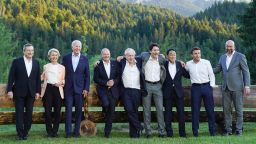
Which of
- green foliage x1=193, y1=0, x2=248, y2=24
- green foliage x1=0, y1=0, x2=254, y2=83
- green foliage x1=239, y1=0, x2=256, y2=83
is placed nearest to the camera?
green foliage x1=239, y1=0, x2=256, y2=83

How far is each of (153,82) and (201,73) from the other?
1.13m

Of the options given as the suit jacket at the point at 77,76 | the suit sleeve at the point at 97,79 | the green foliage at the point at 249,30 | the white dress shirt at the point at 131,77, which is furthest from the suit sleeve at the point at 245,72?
the green foliage at the point at 249,30

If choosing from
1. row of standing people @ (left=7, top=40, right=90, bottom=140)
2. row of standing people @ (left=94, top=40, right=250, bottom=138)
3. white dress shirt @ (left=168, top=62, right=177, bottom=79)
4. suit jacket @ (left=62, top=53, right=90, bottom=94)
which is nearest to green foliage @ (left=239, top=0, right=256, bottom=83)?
row of standing people @ (left=94, top=40, right=250, bottom=138)

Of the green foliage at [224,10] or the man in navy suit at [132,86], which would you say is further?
the green foliage at [224,10]

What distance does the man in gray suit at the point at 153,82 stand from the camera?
32.2 feet

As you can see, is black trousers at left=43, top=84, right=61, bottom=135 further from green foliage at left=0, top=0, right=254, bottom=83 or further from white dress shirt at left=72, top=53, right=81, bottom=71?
green foliage at left=0, top=0, right=254, bottom=83

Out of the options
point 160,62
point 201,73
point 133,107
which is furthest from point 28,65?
point 201,73

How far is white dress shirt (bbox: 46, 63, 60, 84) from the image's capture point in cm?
938

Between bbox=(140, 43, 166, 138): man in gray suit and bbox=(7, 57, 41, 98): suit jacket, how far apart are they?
2.45 metres

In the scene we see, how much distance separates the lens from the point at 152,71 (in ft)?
32.3

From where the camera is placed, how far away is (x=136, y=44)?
111 m

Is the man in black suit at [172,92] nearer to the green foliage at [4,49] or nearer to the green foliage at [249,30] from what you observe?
the green foliage at [249,30]

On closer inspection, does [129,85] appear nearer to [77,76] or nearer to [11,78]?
[77,76]

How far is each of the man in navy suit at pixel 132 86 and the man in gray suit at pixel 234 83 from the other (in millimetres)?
1905
